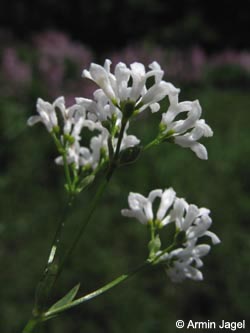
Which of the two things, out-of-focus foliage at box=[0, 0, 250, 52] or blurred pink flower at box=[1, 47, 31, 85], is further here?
out-of-focus foliage at box=[0, 0, 250, 52]

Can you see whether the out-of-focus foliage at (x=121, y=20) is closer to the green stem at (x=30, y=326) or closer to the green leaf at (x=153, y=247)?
the green leaf at (x=153, y=247)

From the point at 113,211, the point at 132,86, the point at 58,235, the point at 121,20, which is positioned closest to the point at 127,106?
the point at 132,86

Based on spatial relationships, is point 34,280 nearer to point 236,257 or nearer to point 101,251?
point 101,251

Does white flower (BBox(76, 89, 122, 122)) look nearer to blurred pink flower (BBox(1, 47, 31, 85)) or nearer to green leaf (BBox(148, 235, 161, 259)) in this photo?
green leaf (BBox(148, 235, 161, 259))

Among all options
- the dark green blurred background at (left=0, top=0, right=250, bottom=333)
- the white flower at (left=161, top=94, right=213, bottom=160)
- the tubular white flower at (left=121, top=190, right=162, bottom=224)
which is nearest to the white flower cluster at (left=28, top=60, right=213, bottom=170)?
the white flower at (left=161, top=94, right=213, bottom=160)

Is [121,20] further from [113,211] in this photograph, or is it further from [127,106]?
[127,106]

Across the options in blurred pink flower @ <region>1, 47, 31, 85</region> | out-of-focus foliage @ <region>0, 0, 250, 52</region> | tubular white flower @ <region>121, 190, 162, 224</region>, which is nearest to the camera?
tubular white flower @ <region>121, 190, 162, 224</region>

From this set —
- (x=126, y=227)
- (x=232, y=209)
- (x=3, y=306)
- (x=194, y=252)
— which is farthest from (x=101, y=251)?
(x=194, y=252)

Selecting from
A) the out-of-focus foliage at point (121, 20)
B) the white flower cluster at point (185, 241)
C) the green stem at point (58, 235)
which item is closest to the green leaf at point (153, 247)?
the white flower cluster at point (185, 241)

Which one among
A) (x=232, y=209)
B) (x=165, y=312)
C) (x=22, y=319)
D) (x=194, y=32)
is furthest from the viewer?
(x=194, y=32)
